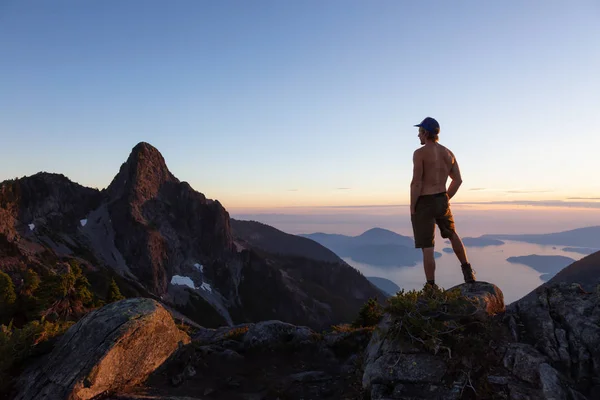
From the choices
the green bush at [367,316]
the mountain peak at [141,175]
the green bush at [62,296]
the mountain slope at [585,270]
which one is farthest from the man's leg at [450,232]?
the mountain peak at [141,175]

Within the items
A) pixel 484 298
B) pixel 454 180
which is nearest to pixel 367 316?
pixel 484 298

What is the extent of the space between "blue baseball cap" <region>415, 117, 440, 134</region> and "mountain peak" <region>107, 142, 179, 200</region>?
17126 cm

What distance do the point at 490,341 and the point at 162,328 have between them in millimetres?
9210

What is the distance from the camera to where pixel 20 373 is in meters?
10.2

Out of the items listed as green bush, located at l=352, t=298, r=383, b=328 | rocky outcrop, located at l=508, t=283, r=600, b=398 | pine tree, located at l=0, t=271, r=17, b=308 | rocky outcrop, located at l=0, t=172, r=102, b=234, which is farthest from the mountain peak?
rocky outcrop, located at l=508, t=283, r=600, b=398

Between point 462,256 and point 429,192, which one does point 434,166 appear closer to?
point 429,192

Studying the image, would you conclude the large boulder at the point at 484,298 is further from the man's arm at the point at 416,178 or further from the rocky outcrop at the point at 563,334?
the man's arm at the point at 416,178

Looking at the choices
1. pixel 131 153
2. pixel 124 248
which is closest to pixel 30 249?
pixel 124 248

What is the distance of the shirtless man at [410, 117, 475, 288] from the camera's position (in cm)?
996

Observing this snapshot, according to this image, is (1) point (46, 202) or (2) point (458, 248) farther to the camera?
(1) point (46, 202)

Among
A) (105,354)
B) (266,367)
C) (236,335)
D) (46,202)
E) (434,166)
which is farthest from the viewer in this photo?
(46,202)

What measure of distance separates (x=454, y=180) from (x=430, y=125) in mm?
1830

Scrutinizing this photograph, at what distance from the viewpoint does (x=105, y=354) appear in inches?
363

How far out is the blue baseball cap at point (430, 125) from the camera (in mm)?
10086
